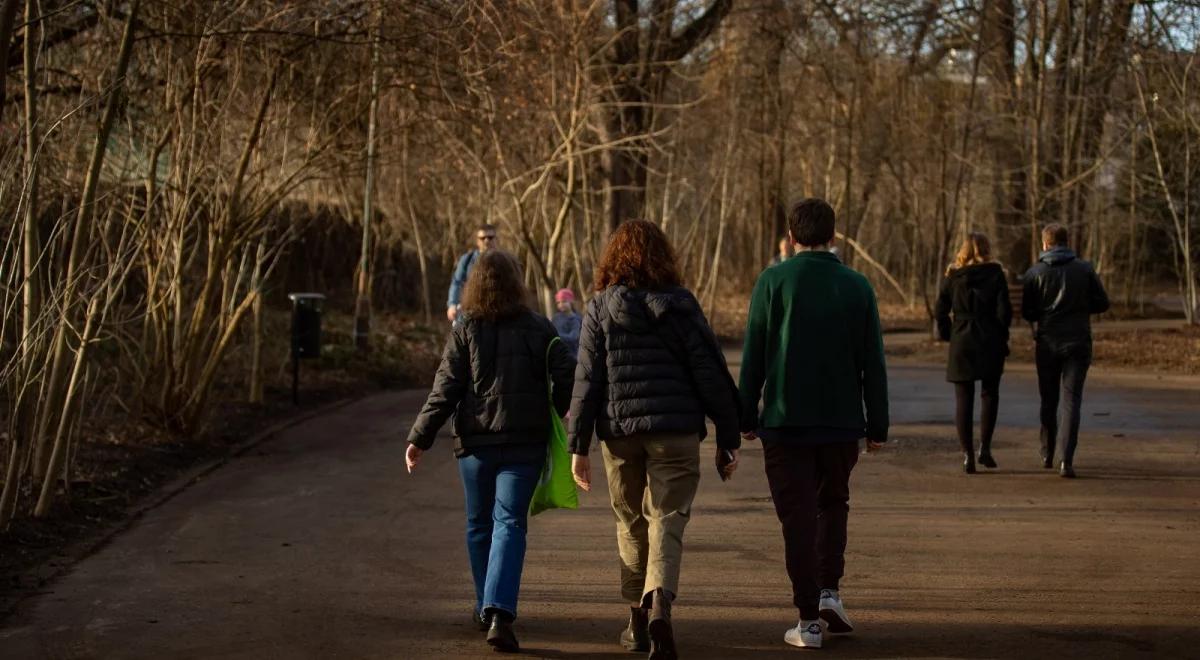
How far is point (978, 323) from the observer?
11.7 meters

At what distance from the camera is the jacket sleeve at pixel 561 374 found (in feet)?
22.3

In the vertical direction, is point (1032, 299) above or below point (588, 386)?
above

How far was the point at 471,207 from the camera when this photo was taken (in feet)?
98.3

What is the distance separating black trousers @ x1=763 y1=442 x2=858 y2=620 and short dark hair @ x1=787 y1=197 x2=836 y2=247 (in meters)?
0.85

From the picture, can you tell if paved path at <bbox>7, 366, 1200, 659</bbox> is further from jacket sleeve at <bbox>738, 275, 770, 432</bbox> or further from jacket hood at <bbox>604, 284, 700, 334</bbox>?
jacket hood at <bbox>604, 284, 700, 334</bbox>

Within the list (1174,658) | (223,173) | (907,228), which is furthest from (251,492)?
(907,228)

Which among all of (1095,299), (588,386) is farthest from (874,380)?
(1095,299)

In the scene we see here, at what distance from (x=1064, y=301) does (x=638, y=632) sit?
614 cm

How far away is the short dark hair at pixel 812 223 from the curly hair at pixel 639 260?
0.56m

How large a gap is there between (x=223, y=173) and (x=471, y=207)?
15794mm

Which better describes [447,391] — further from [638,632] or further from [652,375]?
[638,632]

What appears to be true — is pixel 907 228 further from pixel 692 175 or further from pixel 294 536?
pixel 294 536

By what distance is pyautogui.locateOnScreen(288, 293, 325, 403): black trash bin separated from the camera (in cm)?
1767

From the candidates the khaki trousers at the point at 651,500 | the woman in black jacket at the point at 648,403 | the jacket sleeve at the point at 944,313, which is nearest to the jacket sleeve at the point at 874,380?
the woman in black jacket at the point at 648,403
